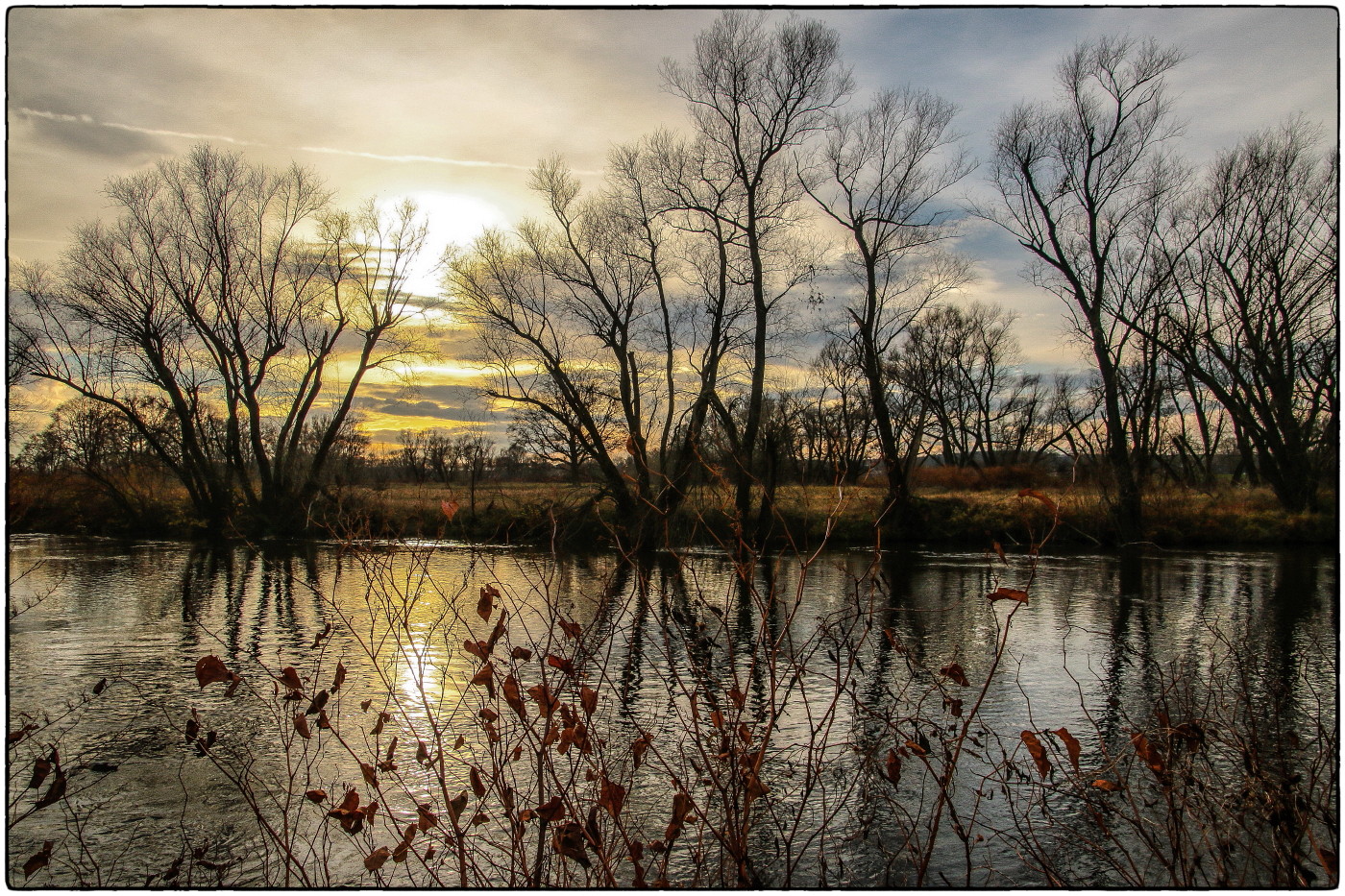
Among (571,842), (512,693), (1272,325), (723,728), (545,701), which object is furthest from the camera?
(1272,325)

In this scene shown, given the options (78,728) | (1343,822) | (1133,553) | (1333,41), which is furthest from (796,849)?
(1133,553)

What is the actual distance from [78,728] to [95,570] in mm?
11310

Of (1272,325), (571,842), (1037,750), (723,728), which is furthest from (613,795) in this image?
(1272,325)

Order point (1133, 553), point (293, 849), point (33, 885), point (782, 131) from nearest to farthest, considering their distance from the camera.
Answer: point (33, 885), point (293, 849), point (1133, 553), point (782, 131)

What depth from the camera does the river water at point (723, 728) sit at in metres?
4.08

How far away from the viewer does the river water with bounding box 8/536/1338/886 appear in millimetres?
4084

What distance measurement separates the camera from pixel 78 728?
6965 millimetres

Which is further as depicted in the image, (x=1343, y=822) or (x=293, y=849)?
(x=293, y=849)

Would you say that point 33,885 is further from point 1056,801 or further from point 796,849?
point 1056,801

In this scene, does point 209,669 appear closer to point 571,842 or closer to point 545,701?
point 545,701

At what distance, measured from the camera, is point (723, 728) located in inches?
152

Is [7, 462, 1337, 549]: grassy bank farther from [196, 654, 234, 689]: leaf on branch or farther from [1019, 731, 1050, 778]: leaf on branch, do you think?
[196, 654, 234, 689]: leaf on branch

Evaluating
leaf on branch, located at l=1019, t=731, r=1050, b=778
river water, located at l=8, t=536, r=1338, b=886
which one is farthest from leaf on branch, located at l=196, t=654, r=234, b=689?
leaf on branch, located at l=1019, t=731, r=1050, b=778

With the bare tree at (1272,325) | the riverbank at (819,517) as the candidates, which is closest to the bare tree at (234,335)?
the riverbank at (819,517)
